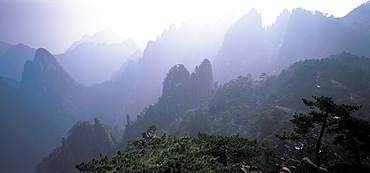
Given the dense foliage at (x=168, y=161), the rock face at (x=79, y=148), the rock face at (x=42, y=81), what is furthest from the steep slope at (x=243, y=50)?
the dense foliage at (x=168, y=161)

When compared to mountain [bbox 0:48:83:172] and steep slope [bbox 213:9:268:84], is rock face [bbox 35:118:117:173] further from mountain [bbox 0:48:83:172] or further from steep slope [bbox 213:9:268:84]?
steep slope [bbox 213:9:268:84]

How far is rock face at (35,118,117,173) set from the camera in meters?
102

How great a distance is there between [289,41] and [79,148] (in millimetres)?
111843

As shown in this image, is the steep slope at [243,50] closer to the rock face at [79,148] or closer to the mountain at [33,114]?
the rock face at [79,148]

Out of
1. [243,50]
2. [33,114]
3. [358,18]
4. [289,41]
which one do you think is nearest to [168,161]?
[243,50]

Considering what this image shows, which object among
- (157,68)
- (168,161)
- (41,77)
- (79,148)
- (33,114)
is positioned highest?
(41,77)

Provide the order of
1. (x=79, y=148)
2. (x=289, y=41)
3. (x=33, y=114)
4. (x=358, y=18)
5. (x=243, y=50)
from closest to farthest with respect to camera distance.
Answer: (x=79, y=148), (x=289, y=41), (x=243, y=50), (x=358, y=18), (x=33, y=114)

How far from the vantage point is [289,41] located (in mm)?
144375

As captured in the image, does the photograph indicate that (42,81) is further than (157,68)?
Yes

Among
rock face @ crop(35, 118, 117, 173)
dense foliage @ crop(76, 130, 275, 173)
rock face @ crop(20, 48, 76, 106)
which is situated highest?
rock face @ crop(20, 48, 76, 106)

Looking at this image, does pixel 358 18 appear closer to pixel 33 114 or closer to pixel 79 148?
pixel 79 148

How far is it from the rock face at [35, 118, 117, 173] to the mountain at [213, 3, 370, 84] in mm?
68270

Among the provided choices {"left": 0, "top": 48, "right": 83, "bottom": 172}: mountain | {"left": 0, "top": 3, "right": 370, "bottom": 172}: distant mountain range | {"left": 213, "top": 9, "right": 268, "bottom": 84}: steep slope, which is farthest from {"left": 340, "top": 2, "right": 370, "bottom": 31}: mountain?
{"left": 0, "top": 48, "right": 83, "bottom": 172}: mountain

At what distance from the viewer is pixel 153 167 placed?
13.1 m
